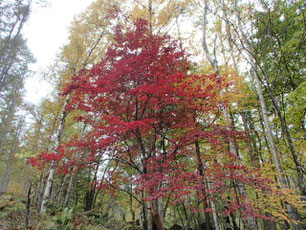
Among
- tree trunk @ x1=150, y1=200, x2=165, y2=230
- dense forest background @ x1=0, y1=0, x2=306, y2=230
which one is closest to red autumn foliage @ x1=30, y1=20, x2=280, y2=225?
dense forest background @ x1=0, y1=0, x2=306, y2=230

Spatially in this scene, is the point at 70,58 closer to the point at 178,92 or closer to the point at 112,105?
the point at 112,105

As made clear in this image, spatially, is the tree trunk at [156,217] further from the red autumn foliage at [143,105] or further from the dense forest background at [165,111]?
the red autumn foliage at [143,105]

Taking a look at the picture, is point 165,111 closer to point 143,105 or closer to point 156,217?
point 143,105

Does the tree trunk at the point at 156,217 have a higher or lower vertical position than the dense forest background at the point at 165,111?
lower

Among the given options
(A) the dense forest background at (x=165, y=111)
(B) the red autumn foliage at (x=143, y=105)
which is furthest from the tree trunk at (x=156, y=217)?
(B) the red autumn foliage at (x=143, y=105)

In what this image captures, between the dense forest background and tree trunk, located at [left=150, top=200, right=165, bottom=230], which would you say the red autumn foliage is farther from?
tree trunk, located at [left=150, top=200, right=165, bottom=230]

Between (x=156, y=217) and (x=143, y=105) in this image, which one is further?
(x=143, y=105)

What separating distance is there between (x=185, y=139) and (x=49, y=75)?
8102mm

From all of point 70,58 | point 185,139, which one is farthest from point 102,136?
point 70,58

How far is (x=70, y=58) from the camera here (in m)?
9.01

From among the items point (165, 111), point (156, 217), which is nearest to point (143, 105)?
point (165, 111)

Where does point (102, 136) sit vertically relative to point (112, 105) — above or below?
below

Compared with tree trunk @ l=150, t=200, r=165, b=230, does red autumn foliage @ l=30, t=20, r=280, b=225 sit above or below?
above

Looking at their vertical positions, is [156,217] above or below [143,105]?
below
